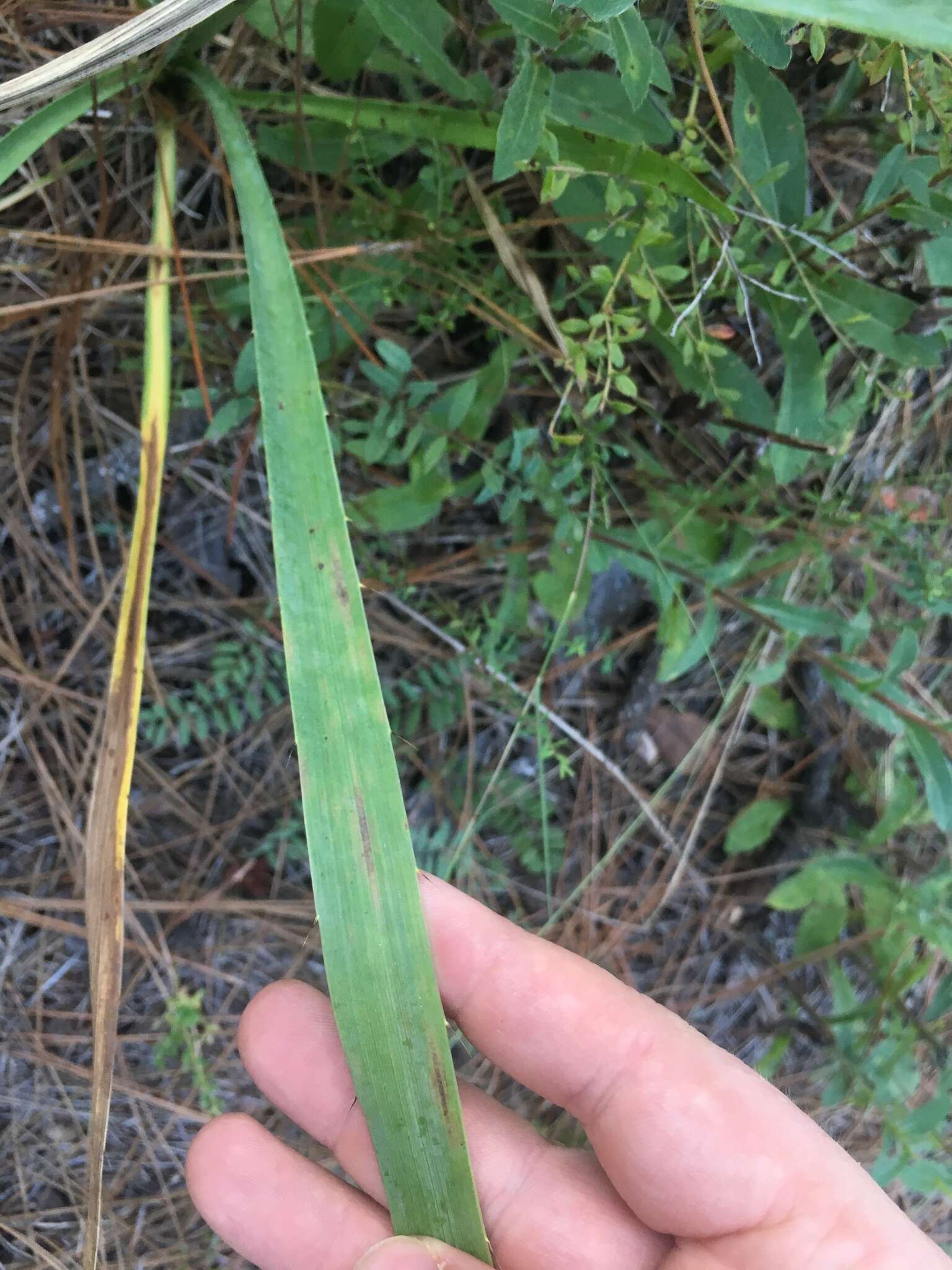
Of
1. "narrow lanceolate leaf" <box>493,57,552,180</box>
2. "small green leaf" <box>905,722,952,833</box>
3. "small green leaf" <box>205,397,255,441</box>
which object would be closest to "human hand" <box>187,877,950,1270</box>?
"small green leaf" <box>905,722,952,833</box>

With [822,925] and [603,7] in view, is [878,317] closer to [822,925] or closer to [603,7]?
[603,7]

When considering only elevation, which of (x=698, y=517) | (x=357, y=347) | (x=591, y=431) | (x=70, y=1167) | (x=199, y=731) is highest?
(x=357, y=347)

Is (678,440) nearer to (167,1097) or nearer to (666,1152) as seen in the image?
(666,1152)

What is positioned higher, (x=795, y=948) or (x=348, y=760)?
(x=348, y=760)

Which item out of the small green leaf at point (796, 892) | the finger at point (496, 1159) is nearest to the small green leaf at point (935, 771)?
the small green leaf at point (796, 892)

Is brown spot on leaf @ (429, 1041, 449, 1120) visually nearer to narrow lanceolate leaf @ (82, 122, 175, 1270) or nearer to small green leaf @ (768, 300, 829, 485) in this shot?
narrow lanceolate leaf @ (82, 122, 175, 1270)

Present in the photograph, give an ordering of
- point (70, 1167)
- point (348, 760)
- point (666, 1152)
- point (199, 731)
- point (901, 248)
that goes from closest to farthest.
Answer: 1. point (348, 760)
2. point (666, 1152)
3. point (901, 248)
4. point (199, 731)
5. point (70, 1167)

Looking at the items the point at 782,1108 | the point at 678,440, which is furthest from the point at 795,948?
the point at 678,440
